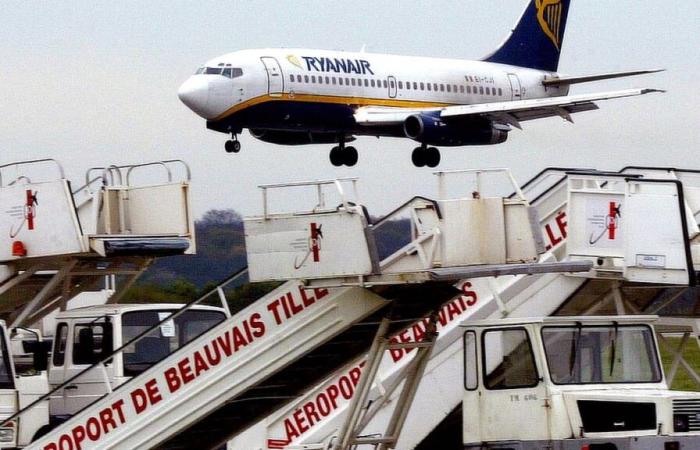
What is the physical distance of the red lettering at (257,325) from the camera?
1459 cm

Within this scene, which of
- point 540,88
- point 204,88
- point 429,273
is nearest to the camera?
point 429,273

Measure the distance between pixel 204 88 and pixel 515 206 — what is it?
34076 mm

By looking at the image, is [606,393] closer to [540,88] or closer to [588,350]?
[588,350]

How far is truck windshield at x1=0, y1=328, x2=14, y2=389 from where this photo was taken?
15703mm

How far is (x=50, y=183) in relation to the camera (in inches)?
675

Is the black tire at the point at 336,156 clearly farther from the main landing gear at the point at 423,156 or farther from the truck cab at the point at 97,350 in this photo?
the truck cab at the point at 97,350

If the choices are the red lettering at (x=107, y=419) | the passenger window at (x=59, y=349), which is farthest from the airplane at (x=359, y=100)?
the red lettering at (x=107, y=419)

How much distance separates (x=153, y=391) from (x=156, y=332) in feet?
10.6

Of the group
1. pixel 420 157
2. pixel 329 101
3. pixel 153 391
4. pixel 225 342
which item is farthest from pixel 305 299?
pixel 420 157

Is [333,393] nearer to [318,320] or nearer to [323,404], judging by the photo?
[323,404]

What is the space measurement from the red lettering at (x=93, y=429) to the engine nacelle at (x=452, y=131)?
36.1 metres

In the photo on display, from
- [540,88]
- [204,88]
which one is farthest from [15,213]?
[540,88]

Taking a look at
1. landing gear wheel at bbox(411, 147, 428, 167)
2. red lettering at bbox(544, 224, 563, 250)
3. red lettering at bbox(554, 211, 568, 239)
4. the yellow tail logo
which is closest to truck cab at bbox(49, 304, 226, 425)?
red lettering at bbox(544, 224, 563, 250)

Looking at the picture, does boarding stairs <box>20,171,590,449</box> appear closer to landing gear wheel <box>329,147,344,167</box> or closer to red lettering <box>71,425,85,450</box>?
red lettering <box>71,425,85,450</box>
